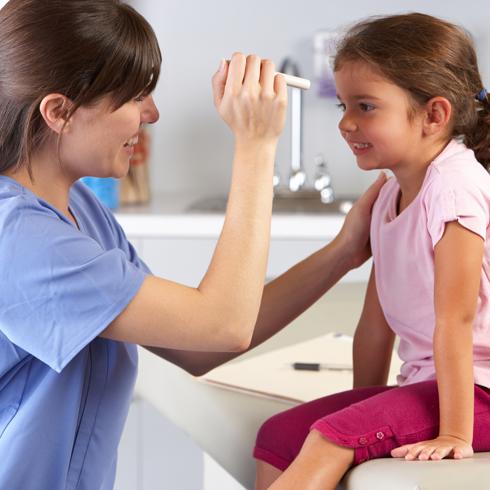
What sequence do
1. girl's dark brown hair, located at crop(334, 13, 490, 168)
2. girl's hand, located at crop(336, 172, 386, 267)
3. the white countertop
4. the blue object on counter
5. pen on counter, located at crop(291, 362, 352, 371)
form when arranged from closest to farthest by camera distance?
girl's dark brown hair, located at crop(334, 13, 490, 168), girl's hand, located at crop(336, 172, 386, 267), pen on counter, located at crop(291, 362, 352, 371), the white countertop, the blue object on counter

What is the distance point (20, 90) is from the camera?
1.20 meters

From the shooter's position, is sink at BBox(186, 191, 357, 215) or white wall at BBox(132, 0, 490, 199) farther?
white wall at BBox(132, 0, 490, 199)

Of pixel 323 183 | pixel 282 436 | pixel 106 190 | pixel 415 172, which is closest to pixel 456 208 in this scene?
pixel 415 172

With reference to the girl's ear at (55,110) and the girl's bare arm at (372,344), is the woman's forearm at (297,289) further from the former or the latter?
the girl's ear at (55,110)

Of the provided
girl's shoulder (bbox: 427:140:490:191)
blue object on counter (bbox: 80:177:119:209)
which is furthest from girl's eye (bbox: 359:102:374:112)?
blue object on counter (bbox: 80:177:119:209)

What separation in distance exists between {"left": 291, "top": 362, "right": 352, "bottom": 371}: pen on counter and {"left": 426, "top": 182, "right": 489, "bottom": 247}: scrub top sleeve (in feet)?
1.40

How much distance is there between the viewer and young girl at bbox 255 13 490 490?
1200 mm

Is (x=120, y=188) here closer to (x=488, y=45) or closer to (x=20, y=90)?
(x=488, y=45)

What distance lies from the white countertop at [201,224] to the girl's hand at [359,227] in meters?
1.37

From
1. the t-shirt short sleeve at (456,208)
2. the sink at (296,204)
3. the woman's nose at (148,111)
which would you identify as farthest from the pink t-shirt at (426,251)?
the sink at (296,204)

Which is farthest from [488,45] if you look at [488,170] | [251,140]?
[251,140]

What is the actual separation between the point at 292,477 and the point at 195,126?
2592 mm

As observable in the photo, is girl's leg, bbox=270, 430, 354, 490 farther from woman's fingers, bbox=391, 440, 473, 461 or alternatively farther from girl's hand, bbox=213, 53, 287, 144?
girl's hand, bbox=213, 53, 287, 144

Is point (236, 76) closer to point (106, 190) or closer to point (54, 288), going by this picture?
point (54, 288)
